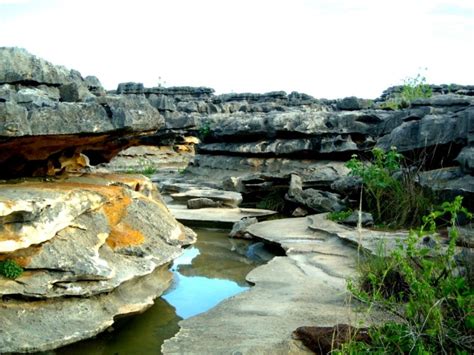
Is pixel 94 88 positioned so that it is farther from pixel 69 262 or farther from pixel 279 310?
pixel 279 310

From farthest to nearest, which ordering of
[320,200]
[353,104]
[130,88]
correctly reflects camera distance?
[130,88] → [353,104] → [320,200]

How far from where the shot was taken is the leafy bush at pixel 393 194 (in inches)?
344

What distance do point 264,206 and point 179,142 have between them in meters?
12.4

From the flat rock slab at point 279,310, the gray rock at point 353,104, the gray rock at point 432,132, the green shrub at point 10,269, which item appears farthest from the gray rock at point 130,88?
the green shrub at point 10,269

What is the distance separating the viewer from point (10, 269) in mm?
5086

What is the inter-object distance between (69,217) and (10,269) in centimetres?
90

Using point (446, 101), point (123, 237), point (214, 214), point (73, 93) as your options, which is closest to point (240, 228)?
point (214, 214)

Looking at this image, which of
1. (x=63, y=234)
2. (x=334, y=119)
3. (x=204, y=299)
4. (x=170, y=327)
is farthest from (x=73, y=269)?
(x=334, y=119)

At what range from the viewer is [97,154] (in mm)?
8492

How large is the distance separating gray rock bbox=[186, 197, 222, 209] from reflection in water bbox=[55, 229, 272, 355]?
180 cm

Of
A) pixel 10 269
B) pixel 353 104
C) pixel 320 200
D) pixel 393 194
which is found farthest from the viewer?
pixel 353 104

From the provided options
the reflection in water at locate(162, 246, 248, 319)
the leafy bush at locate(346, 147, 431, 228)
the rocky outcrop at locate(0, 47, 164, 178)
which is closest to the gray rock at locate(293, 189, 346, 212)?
the leafy bush at locate(346, 147, 431, 228)

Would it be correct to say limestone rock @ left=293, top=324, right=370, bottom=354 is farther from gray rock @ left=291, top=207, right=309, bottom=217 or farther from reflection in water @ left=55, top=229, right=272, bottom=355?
gray rock @ left=291, top=207, right=309, bottom=217

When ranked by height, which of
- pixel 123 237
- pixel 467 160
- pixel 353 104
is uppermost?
pixel 353 104
